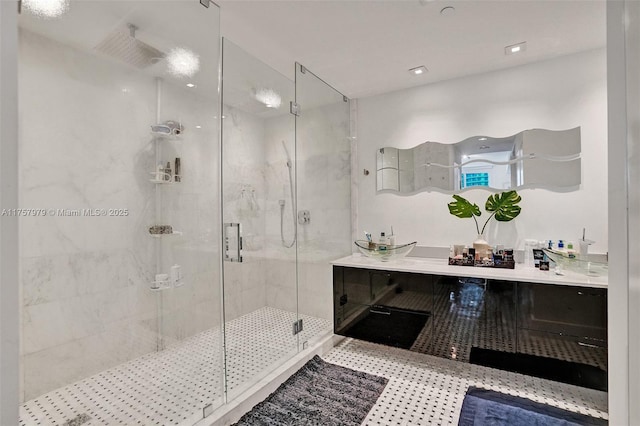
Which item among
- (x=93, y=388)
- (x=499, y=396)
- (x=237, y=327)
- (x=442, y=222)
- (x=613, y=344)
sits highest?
(x=442, y=222)

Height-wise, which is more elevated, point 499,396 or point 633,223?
point 633,223

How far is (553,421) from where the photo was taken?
175 centimetres

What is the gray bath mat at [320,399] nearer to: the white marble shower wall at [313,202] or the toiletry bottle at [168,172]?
the white marble shower wall at [313,202]

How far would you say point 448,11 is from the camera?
186 cm

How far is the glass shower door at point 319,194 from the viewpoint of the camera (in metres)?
2.83

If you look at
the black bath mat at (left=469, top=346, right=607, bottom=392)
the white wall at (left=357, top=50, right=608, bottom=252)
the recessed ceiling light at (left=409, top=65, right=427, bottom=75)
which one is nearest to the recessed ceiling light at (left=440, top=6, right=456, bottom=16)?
the recessed ceiling light at (left=409, top=65, right=427, bottom=75)

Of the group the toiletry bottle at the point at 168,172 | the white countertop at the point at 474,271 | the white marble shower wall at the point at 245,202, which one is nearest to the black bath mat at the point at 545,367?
the white countertop at the point at 474,271

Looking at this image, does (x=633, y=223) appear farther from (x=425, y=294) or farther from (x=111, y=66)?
(x=111, y=66)

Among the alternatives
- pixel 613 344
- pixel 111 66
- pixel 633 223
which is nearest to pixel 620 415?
pixel 613 344

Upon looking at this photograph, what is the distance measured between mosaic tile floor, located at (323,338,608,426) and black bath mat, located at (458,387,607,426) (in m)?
0.06

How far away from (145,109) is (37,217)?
92cm

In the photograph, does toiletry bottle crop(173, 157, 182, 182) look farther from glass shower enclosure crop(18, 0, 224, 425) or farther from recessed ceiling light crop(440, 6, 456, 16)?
recessed ceiling light crop(440, 6, 456, 16)

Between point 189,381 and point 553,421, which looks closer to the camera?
point 553,421

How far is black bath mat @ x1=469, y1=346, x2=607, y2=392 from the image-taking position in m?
1.86
